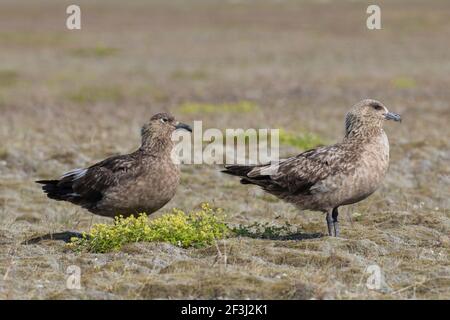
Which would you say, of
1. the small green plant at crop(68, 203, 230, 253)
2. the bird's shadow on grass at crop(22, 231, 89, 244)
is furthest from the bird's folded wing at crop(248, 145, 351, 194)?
the bird's shadow on grass at crop(22, 231, 89, 244)

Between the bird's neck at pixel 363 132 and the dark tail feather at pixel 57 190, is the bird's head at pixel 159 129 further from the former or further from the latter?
the bird's neck at pixel 363 132

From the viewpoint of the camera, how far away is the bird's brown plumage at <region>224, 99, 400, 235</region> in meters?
10.0

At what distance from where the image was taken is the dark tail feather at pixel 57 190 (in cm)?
1114

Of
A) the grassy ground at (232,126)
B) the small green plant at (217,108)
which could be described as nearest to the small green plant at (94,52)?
the grassy ground at (232,126)

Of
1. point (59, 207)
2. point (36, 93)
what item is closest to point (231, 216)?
point (59, 207)

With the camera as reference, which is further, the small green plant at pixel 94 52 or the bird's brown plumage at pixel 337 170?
the small green plant at pixel 94 52

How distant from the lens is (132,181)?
1050 cm

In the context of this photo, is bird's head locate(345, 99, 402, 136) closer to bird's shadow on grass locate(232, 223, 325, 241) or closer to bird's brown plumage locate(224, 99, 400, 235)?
bird's brown plumage locate(224, 99, 400, 235)

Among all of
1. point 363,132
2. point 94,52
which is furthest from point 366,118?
point 94,52

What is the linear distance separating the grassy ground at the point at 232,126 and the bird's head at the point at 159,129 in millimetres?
1154

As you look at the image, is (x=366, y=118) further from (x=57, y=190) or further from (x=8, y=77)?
(x=8, y=77)

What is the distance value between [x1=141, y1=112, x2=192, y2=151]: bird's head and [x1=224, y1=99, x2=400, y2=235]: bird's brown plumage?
3.13 ft
